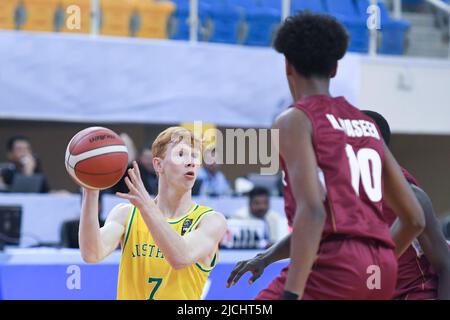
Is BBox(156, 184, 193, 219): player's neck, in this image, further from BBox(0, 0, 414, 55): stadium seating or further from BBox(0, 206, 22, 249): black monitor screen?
BBox(0, 0, 414, 55): stadium seating

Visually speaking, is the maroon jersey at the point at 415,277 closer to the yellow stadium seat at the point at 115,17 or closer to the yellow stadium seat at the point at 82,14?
the yellow stadium seat at the point at 82,14

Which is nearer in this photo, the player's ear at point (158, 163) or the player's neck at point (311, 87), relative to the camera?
the player's neck at point (311, 87)

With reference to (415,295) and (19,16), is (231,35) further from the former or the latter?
(415,295)

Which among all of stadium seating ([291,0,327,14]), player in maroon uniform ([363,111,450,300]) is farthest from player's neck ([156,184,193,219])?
stadium seating ([291,0,327,14])

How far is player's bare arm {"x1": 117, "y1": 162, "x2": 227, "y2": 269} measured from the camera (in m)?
3.76

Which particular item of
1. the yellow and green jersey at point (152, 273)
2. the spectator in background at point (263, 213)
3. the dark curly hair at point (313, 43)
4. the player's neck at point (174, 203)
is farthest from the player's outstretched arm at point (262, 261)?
the spectator in background at point (263, 213)

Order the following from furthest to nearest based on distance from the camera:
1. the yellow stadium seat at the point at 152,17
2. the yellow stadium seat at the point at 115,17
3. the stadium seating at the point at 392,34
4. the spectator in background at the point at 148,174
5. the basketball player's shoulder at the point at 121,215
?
the stadium seating at the point at 392,34 → the yellow stadium seat at the point at 152,17 → the yellow stadium seat at the point at 115,17 → the spectator in background at the point at 148,174 → the basketball player's shoulder at the point at 121,215

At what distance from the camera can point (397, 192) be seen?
3414mm

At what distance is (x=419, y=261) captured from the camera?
163 inches

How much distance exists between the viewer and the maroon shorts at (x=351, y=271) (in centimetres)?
323

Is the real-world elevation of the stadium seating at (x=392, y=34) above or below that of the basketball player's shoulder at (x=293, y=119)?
above

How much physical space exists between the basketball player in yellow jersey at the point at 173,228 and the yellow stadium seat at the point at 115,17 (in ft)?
27.5

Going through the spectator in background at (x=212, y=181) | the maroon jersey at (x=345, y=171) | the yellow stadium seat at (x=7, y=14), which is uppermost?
the yellow stadium seat at (x=7, y=14)

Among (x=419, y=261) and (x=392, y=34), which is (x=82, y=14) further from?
(x=419, y=261)
